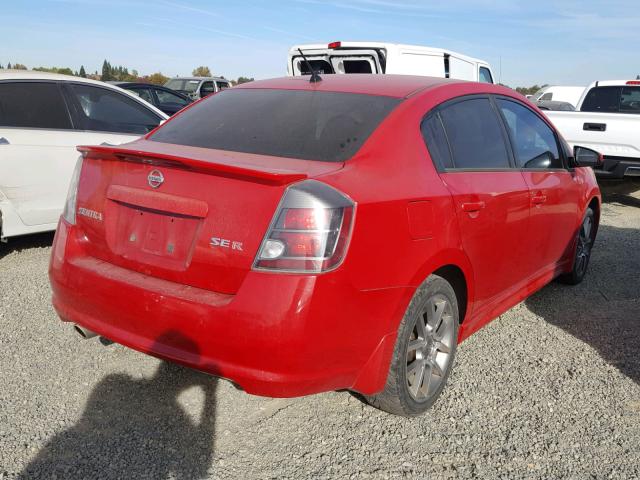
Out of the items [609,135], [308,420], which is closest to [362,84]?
[308,420]

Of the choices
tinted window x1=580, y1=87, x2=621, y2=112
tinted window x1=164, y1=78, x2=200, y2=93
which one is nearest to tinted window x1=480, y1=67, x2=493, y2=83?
tinted window x1=580, y1=87, x2=621, y2=112

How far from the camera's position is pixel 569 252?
502 centimetres

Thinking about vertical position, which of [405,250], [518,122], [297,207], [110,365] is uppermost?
[518,122]

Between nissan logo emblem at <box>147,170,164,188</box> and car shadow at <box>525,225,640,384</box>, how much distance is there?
2.85 m

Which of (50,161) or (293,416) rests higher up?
(50,161)

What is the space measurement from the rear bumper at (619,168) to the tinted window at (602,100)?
1632 millimetres

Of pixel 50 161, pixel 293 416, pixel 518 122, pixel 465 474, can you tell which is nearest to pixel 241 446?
pixel 293 416

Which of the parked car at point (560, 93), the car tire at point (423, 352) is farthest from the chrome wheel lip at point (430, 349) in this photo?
the parked car at point (560, 93)

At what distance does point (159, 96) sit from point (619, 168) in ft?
33.6

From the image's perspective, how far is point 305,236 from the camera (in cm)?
246

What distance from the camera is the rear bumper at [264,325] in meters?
2.45

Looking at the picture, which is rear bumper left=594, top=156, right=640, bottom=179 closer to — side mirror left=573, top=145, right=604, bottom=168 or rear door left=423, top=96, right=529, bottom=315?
side mirror left=573, top=145, right=604, bottom=168

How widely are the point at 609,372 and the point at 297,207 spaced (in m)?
2.39

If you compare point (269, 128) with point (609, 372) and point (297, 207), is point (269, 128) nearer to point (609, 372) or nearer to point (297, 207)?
point (297, 207)
